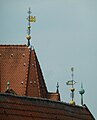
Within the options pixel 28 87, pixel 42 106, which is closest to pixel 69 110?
pixel 42 106

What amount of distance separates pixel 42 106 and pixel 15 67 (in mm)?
14524

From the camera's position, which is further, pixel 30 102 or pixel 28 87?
pixel 28 87

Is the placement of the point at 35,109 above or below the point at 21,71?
below

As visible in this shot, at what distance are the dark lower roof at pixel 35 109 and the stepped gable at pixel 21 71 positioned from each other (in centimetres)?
1065

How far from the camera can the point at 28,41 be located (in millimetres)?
44438

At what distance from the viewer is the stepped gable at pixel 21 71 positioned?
40656mm

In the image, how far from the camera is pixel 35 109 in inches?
1069

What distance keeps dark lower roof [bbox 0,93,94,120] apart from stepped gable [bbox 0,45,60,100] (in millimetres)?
10649

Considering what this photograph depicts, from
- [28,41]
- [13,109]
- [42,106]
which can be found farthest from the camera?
[28,41]

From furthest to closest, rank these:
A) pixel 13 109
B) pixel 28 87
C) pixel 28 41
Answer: pixel 28 41 → pixel 28 87 → pixel 13 109

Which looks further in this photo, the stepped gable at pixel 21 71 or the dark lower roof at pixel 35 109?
the stepped gable at pixel 21 71

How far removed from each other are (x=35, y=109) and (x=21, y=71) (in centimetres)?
1476

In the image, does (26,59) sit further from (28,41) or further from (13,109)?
(13,109)

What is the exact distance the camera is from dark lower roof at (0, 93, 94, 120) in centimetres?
2583
